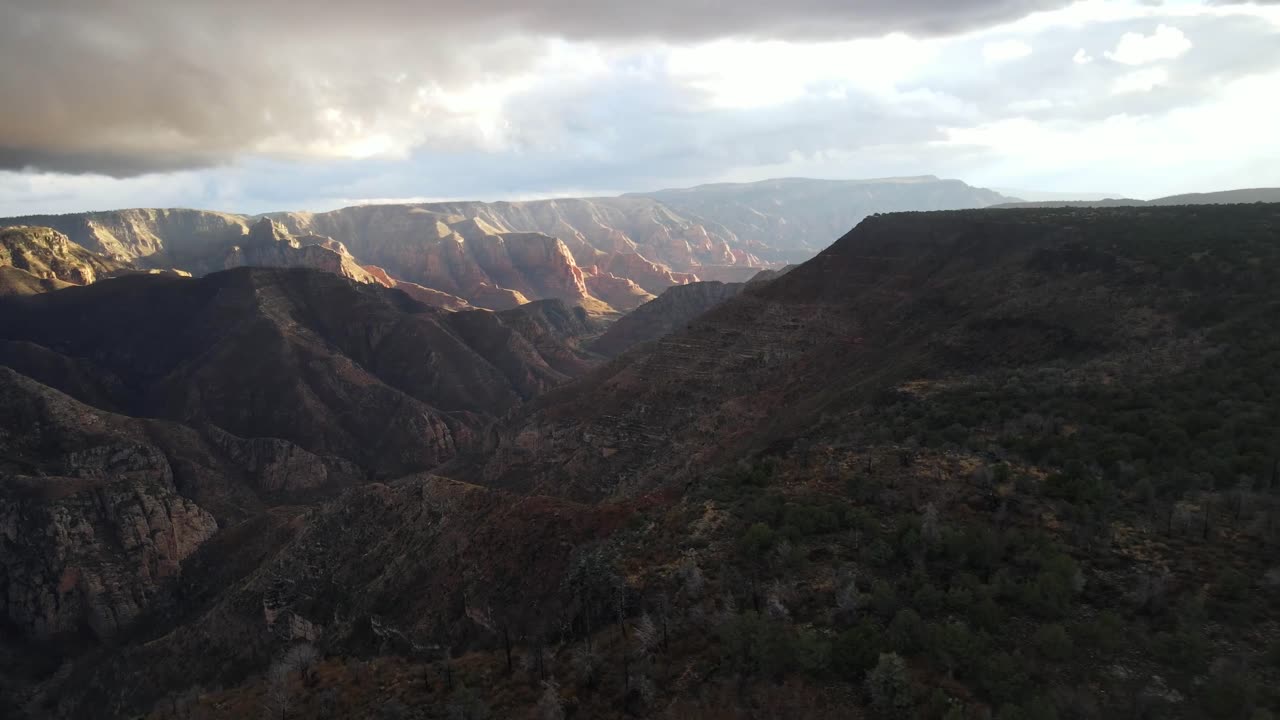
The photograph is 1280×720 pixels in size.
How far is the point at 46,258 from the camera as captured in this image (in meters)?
148

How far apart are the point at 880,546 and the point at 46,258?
196 meters

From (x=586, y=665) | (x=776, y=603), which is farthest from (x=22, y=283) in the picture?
(x=776, y=603)

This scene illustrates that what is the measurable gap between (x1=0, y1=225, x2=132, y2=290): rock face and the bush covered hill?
12717 centimetres

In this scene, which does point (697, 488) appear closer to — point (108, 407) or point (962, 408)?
point (962, 408)

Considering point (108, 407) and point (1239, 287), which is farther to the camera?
point (108, 407)

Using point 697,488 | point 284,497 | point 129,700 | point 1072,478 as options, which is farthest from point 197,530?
point 1072,478

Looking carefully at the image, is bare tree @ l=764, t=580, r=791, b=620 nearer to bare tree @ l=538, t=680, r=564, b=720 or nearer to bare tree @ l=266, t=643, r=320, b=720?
bare tree @ l=538, t=680, r=564, b=720

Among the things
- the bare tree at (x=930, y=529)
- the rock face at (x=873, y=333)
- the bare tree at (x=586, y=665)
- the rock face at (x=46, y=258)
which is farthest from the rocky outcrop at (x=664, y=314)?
the bare tree at (x=586, y=665)

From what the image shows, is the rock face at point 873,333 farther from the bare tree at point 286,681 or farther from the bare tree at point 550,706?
the bare tree at point 286,681

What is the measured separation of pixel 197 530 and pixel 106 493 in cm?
933

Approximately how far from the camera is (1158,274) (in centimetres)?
4103

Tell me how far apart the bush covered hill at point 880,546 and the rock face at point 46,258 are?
127170 mm

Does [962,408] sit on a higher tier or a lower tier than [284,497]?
higher

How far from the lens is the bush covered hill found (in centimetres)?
1372
